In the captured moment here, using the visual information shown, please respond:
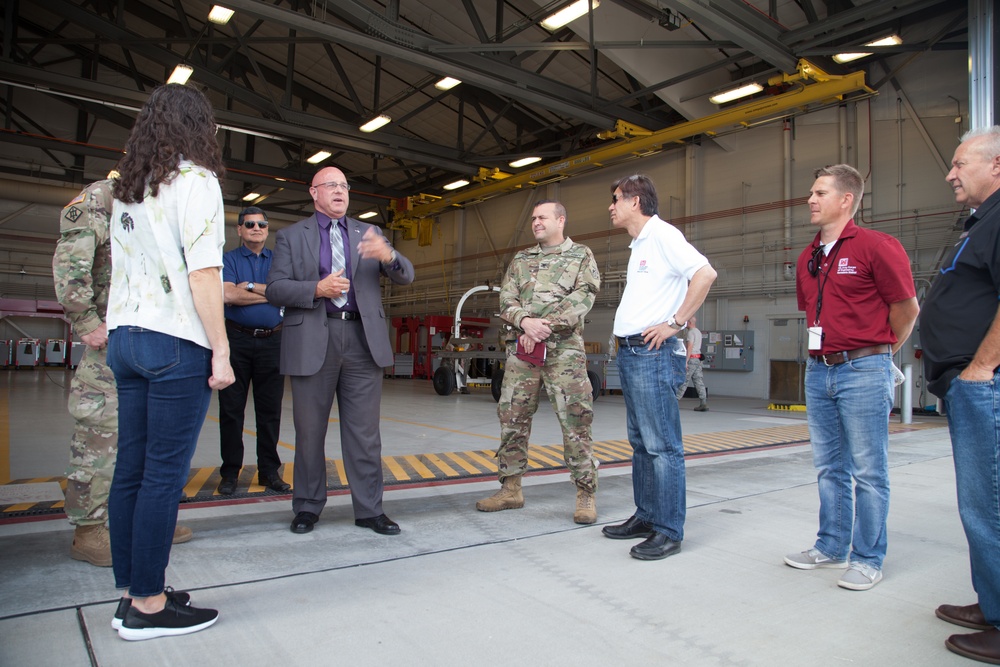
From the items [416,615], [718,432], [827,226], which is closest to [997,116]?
[718,432]

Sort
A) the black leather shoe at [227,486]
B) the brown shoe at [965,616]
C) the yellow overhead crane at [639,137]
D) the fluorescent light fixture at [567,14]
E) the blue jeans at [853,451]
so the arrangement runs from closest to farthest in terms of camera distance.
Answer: the brown shoe at [965,616] < the blue jeans at [853,451] < the black leather shoe at [227,486] < the fluorescent light fixture at [567,14] < the yellow overhead crane at [639,137]

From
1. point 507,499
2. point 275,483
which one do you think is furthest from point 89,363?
point 507,499

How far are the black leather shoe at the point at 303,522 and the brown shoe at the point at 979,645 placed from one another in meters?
2.59

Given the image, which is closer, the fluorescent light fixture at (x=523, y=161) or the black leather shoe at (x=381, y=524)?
the black leather shoe at (x=381, y=524)

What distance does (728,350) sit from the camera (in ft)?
48.5

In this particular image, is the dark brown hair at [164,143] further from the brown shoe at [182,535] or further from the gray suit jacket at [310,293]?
the brown shoe at [182,535]

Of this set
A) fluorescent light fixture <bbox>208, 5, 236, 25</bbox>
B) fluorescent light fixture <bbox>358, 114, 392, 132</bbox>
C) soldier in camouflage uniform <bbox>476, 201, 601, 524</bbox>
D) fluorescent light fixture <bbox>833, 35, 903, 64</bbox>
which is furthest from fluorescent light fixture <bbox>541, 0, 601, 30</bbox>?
soldier in camouflage uniform <bbox>476, 201, 601, 524</bbox>

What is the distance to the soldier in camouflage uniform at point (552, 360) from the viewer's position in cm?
347

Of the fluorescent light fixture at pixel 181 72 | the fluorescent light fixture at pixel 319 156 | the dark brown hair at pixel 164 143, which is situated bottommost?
the dark brown hair at pixel 164 143

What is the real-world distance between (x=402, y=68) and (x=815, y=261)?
15596 mm

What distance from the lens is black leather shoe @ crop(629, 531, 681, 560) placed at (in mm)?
2736

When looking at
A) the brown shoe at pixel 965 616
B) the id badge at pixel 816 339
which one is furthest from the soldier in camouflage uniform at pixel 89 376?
the brown shoe at pixel 965 616

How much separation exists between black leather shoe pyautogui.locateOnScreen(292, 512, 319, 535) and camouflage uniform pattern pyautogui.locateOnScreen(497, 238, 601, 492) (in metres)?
1.08

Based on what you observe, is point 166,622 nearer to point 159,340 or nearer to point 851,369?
point 159,340
